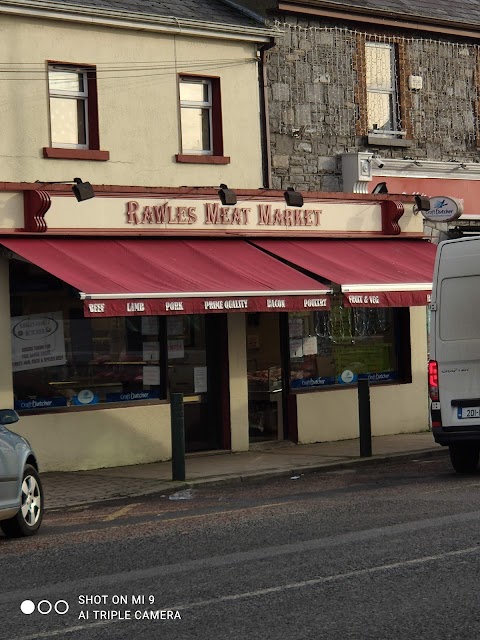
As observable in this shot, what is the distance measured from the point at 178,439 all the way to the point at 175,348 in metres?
3.72

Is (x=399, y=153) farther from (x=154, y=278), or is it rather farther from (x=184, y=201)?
(x=154, y=278)

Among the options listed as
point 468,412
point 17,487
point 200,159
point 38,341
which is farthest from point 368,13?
point 17,487

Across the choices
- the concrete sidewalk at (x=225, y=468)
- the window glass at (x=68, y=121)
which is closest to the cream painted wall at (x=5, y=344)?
the concrete sidewalk at (x=225, y=468)

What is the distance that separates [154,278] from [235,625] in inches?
414

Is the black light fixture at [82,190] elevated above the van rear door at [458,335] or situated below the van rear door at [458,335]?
above

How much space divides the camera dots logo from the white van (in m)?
7.87

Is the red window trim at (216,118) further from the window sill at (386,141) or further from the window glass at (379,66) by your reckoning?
the window glass at (379,66)

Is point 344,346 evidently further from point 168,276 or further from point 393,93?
point 168,276

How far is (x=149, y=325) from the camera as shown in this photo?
1933cm

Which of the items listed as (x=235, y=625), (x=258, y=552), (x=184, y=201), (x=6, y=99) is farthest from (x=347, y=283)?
(x=235, y=625)

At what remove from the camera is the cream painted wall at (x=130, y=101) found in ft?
60.8

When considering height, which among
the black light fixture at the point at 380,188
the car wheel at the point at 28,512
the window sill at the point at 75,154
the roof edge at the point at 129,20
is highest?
the roof edge at the point at 129,20

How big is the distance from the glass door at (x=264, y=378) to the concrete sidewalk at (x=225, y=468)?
39cm

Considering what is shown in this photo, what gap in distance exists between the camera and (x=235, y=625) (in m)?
7.30
